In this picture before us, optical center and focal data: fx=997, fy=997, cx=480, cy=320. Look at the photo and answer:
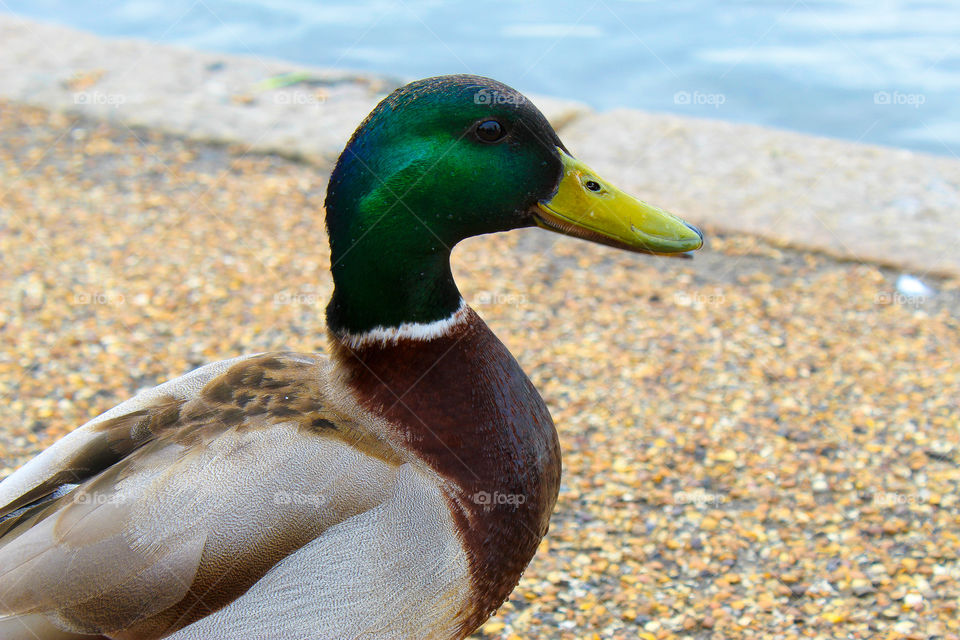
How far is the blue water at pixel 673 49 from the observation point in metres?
6.63

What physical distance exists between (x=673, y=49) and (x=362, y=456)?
6.01 m

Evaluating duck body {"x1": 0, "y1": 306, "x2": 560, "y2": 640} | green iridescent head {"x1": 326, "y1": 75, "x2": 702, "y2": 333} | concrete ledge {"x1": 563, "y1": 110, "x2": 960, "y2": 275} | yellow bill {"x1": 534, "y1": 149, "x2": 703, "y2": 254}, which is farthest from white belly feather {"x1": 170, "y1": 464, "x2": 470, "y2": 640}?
concrete ledge {"x1": 563, "y1": 110, "x2": 960, "y2": 275}

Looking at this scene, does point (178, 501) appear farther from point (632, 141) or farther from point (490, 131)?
point (632, 141)

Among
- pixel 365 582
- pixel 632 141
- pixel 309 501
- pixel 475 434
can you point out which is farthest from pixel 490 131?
pixel 632 141

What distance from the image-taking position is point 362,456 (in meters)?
1.99

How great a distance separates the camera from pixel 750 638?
250cm

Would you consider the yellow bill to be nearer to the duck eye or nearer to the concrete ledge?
the duck eye

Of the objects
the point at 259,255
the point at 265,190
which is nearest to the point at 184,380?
the point at 259,255

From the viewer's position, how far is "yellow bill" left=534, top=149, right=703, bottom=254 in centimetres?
209

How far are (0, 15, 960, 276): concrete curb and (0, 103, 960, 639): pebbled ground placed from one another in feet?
0.59

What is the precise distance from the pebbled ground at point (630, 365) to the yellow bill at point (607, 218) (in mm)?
1037

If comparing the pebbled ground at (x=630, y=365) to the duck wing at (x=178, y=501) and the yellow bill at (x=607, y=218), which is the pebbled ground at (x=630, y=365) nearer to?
the duck wing at (x=178, y=501)

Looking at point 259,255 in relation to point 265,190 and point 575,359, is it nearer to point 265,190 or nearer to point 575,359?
point 265,190

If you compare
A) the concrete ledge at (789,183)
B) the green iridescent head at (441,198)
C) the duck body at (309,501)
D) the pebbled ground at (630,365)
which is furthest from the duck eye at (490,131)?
the concrete ledge at (789,183)
